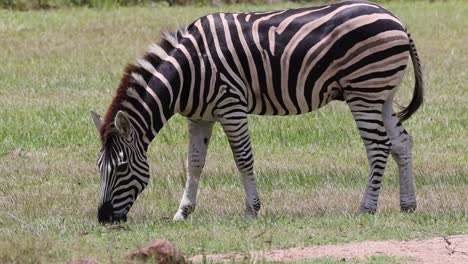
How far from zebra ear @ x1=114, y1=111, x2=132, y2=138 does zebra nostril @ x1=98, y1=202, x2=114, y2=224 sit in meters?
0.62

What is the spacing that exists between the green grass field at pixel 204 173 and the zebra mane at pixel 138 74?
72 centimetres

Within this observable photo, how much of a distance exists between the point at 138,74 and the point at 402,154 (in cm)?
253

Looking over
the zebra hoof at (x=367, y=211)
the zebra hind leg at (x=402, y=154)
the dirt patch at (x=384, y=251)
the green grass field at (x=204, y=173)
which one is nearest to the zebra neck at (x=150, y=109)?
the green grass field at (x=204, y=173)

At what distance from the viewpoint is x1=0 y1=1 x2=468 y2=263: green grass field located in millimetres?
8648

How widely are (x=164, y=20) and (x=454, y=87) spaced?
7.54m

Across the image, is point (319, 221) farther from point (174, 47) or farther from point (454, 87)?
point (454, 87)

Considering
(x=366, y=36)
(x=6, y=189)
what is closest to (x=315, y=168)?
(x=366, y=36)

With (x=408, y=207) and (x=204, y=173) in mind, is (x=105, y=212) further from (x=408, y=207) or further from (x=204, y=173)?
(x=408, y=207)

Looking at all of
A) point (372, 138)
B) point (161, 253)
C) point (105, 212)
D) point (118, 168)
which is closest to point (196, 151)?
point (118, 168)

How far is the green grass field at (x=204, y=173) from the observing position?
8648 mm

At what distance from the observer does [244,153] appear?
10.2 meters

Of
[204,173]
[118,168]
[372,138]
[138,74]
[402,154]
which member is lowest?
[204,173]

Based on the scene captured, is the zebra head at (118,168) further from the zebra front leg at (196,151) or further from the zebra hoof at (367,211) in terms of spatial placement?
the zebra hoof at (367,211)

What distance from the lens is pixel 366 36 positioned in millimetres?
10102
